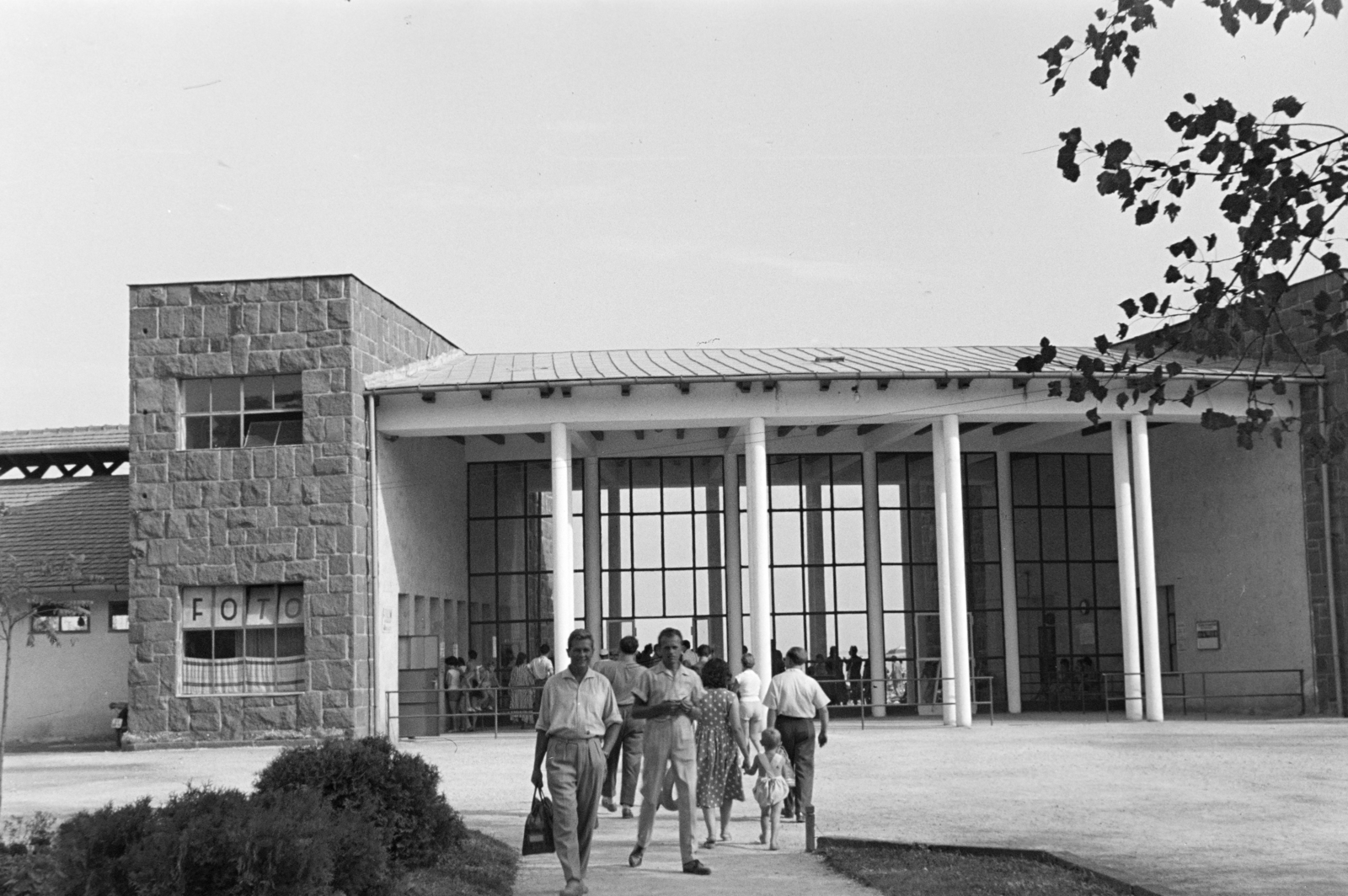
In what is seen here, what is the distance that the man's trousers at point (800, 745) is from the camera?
528 inches

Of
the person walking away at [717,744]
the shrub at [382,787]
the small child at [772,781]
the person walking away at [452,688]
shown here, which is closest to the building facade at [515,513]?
the person walking away at [452,688]

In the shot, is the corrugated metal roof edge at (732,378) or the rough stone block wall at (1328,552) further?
the rough stone block wall at (1328,552)

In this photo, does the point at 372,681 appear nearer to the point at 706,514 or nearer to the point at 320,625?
the point at 320,625

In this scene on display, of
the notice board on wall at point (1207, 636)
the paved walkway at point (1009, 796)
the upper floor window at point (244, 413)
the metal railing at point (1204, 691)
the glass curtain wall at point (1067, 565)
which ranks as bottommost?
the paved walkway at point (1009, 796)

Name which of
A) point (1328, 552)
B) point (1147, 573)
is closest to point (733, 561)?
point (1147, 573)

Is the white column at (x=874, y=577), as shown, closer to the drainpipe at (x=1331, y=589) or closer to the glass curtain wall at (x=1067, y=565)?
the glass curtain wall at (x=1067, y=565)

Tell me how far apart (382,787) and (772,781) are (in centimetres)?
323

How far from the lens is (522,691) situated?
3033 cm

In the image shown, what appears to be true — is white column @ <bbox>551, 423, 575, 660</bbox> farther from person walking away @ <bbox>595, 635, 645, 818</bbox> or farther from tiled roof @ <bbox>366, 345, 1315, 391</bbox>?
person walking away @ <bbox>595, 635, 645, 818</bbox>

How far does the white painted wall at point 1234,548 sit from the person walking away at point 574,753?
20.7 m

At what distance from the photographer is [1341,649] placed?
27.8 metres

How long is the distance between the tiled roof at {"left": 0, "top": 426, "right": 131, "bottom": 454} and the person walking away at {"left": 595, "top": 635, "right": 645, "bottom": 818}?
20.3 metres

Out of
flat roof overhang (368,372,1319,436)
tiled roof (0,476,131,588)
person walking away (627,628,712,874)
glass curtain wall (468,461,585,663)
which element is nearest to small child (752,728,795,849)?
person walking away (627,628,712,874)

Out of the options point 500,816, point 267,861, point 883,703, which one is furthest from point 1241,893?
point 883,703
